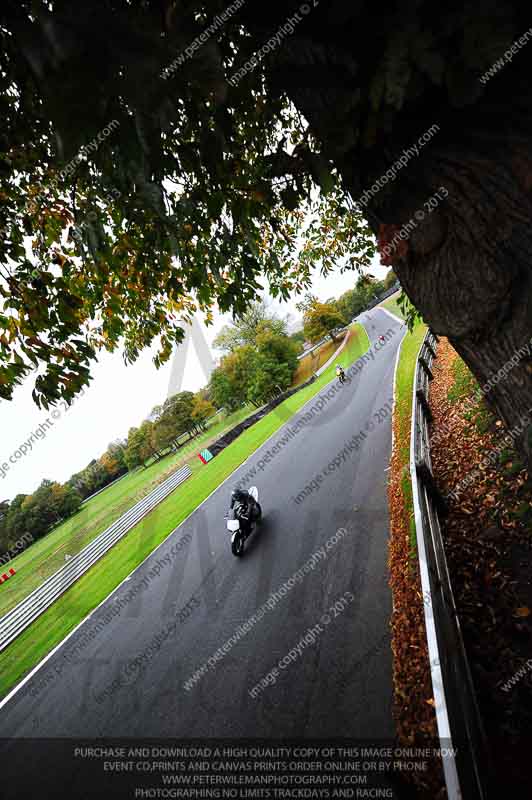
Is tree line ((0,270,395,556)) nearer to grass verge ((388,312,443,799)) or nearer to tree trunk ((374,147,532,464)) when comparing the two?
grass verge ((388,312,443,799))

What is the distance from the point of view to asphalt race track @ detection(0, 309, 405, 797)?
4062mm

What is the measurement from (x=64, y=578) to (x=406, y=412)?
14.3m

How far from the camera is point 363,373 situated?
21.3m

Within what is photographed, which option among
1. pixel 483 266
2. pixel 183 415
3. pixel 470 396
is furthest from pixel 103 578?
pixel 183 415

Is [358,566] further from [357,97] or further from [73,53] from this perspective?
[73,53]

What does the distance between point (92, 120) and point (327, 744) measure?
17.3 ft

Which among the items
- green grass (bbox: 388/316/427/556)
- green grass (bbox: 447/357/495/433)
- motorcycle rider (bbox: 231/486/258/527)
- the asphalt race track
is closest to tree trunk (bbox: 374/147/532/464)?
the asphalt race track

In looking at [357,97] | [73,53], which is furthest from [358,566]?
[73,53]

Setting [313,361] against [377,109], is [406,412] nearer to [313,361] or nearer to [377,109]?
[377,109]

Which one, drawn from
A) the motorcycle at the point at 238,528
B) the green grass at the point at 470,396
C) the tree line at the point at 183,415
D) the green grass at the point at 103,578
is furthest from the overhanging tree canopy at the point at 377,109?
the tree line at the point at 183,415

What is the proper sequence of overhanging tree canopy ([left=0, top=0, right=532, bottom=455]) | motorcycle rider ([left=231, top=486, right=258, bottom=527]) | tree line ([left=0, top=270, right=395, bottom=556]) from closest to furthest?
overhanging tree canopy ([left=0, top=0, right=532, bottom=455]) < motorcycle rider ([left=231, top=486, right=258, bottom=527]) < tree line ([left=0, top=270, right=395, bottom=556])

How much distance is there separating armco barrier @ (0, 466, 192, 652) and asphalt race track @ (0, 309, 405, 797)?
4345 millimetres

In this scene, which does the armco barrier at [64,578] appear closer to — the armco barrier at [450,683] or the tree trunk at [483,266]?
the armco barrier at [450,683]

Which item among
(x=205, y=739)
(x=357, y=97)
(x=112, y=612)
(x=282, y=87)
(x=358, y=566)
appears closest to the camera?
(x=357, y=97)
